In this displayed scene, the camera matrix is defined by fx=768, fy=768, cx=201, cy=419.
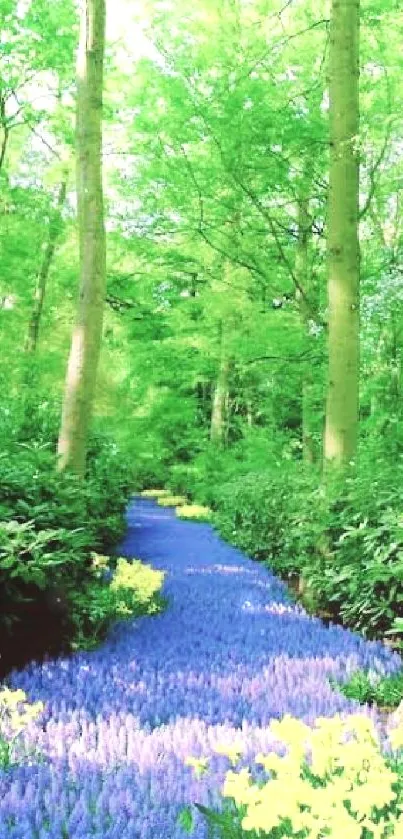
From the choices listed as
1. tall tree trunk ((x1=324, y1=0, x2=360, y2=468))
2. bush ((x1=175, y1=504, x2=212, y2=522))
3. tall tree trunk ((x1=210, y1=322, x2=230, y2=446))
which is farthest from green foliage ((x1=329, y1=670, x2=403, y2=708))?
tall tree trunk ((x1=210, y1=322, x2=230, y2=446))

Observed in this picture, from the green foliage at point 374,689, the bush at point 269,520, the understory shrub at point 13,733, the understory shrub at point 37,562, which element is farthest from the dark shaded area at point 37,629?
the bush at point 269,520

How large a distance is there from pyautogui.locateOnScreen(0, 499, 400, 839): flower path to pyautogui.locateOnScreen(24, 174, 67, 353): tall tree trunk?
1263 cm

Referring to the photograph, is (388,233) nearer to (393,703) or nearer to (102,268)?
(102,268)

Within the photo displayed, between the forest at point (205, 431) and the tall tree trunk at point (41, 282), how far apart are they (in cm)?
13

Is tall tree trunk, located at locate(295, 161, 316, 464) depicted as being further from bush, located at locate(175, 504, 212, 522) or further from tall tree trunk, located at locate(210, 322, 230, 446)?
tall tree trunk, located at locate(210, 322, 230, 446)

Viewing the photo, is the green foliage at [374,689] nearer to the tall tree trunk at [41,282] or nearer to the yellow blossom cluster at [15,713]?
the yellow blossom cluster at [15,713]

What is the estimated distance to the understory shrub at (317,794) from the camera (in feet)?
5.47

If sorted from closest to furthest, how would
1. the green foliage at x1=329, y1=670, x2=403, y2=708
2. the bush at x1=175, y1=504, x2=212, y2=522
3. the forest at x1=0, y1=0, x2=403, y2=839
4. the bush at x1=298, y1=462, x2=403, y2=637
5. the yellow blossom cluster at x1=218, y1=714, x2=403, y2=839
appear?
the yellow blossom cluster at x1=218, y1=714, x2=403, y2=839
the forest at x1=0, y1=0, x2=403, y2=839
the green foliage at x1=329, y1=670, x2=403, y2=708
the bush at x1=298, y1=462, x2=403, y2=637
the bush at x1=175, y1=504, x2=212, y2=522

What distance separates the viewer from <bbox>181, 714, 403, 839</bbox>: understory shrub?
167 cm

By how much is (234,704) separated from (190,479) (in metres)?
19.8

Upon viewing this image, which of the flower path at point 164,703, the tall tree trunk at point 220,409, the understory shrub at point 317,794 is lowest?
the flower path at point 164,703

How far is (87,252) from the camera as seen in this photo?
24.4 ft

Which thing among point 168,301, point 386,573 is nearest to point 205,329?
point 168,301

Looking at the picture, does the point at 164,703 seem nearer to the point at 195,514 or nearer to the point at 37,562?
the point at 37,562
